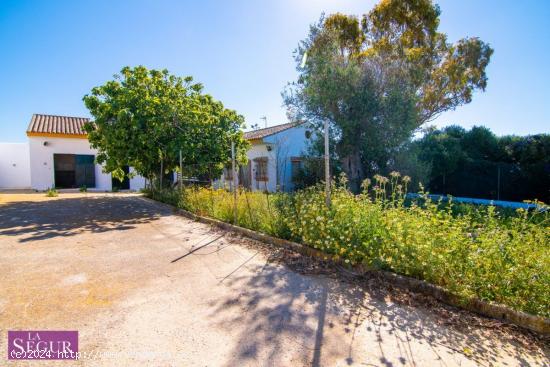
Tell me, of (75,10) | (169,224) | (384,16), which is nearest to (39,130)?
(75,10)

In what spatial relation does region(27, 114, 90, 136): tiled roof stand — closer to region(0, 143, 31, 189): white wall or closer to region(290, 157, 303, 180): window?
region(0, 143, 31, 189): white wall

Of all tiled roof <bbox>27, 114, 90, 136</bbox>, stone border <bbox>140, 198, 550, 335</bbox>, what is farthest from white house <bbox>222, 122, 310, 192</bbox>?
tiled roof <bbox>27, 114, 90, 136</bbox>

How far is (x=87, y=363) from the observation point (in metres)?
2.25

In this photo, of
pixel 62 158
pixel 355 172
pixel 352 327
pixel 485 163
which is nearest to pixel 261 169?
pixel 355 172

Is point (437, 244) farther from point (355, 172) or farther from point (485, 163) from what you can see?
point (485, 163)

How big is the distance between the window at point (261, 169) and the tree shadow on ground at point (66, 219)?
256 inches

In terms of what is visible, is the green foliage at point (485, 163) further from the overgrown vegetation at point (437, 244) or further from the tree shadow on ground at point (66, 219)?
the tree shadow on ground at point (66, 219)

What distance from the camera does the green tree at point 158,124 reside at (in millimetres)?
Result: 10797

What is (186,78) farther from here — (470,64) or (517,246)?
(470,64)

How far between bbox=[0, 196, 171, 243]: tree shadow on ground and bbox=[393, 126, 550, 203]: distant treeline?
394 inches

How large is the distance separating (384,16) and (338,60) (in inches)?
221

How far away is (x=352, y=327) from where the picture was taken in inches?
110

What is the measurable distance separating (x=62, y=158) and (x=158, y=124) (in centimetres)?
1230

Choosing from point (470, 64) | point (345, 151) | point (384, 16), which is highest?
point (384, 16)
